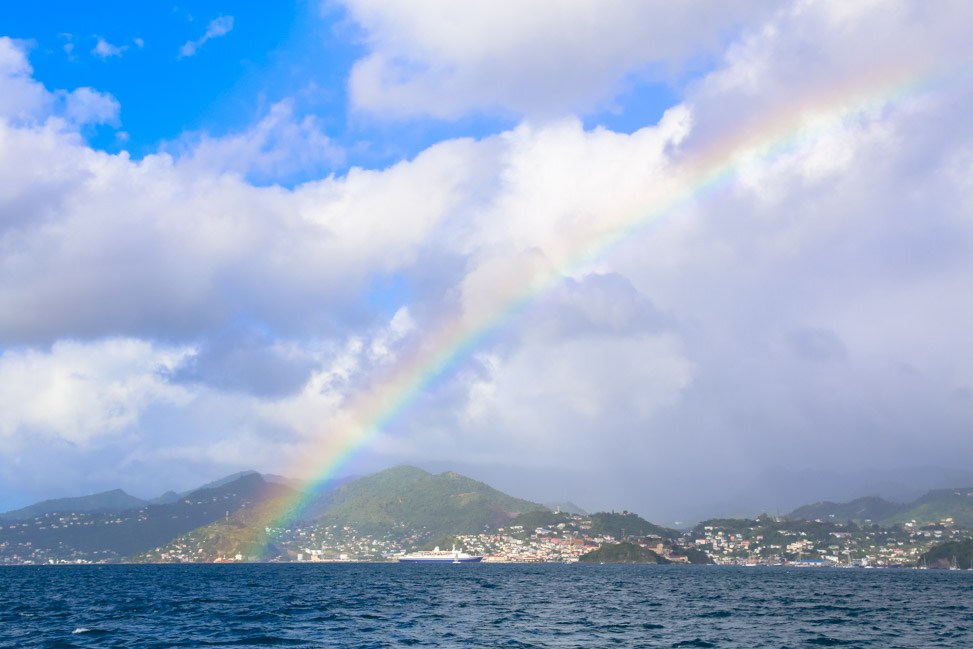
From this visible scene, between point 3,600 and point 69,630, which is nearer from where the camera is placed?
point 69,630

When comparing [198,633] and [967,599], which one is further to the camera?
[967,599]

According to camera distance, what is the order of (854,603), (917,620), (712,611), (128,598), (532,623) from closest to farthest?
(532,623)
(917,620)
(712,611)
(854,603)
(128,598)

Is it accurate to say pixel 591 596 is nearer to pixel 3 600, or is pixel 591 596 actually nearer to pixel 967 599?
pixel 967 599

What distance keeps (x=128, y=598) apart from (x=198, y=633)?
7431cm

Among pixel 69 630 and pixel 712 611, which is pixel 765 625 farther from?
pixel 69 630

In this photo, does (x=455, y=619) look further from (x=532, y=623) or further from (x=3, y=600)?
(x=3, y=600)

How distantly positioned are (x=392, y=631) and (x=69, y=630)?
3529 cm

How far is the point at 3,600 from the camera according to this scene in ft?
473

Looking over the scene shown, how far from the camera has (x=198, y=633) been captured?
272 feet

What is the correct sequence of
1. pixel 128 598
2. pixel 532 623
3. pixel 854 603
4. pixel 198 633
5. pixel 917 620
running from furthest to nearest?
pixel 128 598 → pixel 854 603 → pixel 917 620 → pixel 532 623 → pixel 198 633

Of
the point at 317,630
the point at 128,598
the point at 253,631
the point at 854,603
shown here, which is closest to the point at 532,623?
the point at 317,630

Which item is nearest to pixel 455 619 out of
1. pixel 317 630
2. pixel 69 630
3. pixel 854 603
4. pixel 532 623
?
pixel 532 623

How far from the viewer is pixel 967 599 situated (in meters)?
154

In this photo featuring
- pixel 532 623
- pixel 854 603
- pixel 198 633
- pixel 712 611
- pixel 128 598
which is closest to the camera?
pixel 198 633
